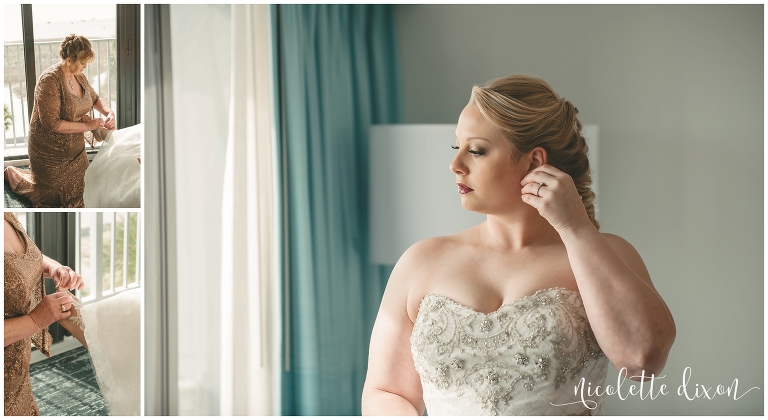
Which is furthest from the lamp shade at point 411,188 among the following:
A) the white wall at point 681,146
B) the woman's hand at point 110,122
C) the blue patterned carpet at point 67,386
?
the blue patterned carpet at point 67,386

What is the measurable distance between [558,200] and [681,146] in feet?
4.13

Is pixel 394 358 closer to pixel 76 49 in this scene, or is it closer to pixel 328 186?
pixel 328 186

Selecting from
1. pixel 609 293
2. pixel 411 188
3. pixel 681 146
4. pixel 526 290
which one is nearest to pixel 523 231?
pixel 526 290

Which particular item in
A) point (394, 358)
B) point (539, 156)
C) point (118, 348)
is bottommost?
point (118, 348)

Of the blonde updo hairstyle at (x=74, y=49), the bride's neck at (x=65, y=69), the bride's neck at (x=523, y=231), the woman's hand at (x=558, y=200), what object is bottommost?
the bride's neck at (x=523, y=231)

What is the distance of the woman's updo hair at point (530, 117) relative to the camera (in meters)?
1.20

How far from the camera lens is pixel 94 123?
1663mm

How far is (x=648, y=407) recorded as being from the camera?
215cm

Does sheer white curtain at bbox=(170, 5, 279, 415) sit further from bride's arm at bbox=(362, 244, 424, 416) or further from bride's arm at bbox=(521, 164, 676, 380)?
bride's arm at bbox=(521, 164, 676, 380)

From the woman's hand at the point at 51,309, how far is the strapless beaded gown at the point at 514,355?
3.48ft

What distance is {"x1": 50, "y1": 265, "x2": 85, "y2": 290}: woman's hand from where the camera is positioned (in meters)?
1.62

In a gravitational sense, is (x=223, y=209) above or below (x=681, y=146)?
below

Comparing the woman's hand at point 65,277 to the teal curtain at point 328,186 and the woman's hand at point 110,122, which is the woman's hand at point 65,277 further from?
the teal curtain at point 328,186

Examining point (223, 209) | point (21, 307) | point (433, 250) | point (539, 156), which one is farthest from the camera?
point (223, 209)
